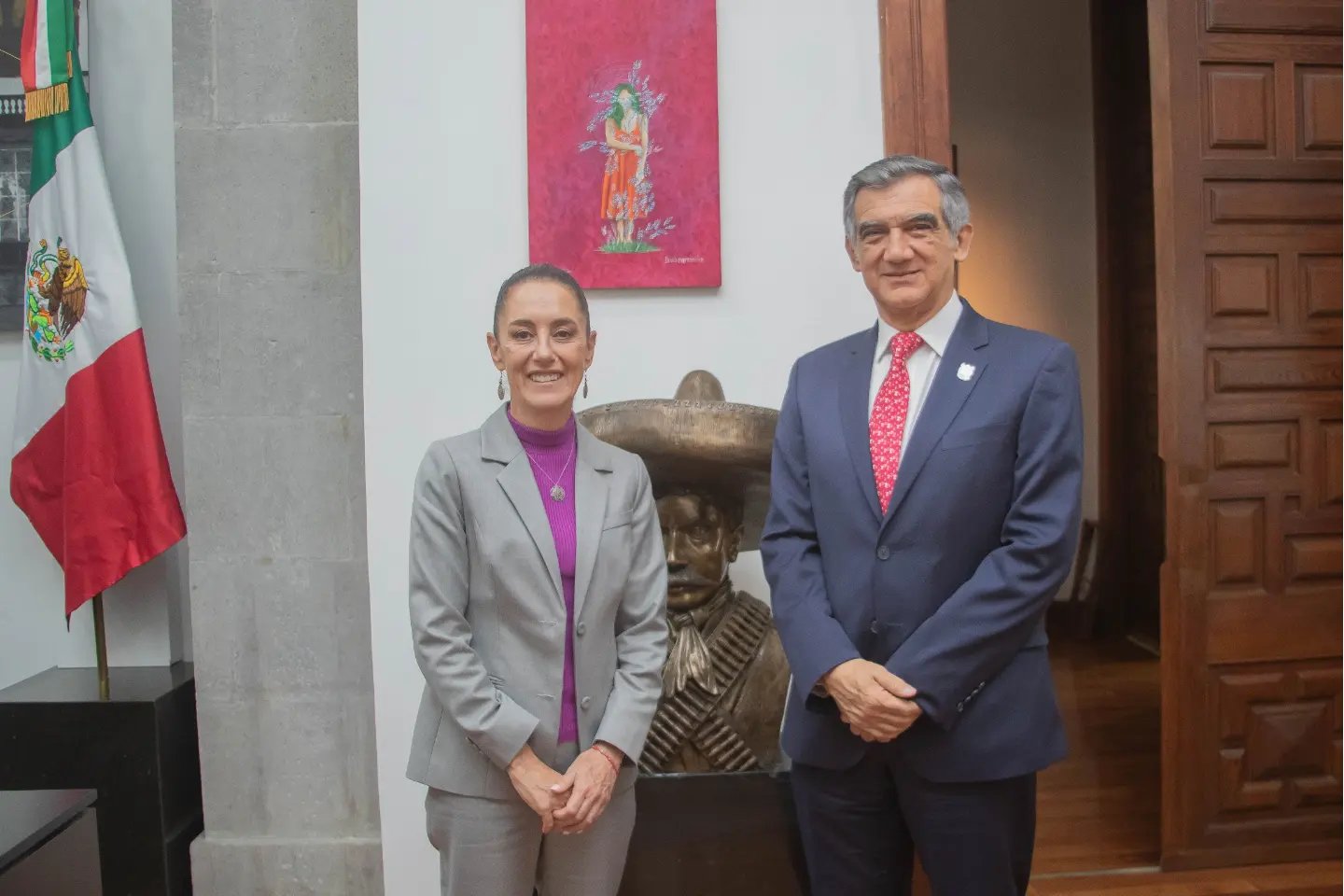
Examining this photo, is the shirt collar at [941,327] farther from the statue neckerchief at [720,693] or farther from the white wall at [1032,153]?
the white wall at [1032,153]

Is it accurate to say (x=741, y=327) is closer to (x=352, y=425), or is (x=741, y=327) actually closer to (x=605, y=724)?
(x=352, y=425)

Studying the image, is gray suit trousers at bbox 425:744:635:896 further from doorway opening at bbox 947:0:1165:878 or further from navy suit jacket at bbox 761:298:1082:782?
doorway opening at bbox 947:0:1165:878

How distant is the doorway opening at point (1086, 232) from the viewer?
6121 millimetres

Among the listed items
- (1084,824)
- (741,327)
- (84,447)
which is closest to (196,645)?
(84,447)

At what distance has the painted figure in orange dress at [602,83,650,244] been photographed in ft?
9.62

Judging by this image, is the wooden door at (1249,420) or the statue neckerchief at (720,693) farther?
the wooden door at (1249,420)

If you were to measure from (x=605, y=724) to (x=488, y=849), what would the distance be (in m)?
0.26

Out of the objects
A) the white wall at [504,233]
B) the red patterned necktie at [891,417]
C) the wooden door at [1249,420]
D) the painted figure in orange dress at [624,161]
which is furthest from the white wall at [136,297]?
the wooden door at [1249,420]

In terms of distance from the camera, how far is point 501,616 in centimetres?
170

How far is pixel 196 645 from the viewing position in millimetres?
3166

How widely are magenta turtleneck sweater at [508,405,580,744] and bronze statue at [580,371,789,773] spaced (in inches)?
23.1

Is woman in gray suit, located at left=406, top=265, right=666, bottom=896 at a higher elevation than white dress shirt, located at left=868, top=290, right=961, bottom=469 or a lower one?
lower

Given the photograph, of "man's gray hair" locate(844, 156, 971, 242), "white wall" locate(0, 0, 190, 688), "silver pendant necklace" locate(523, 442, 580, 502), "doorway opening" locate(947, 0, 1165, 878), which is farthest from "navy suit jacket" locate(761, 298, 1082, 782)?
"doorway opening" locate(947, 0, 1165, 878)

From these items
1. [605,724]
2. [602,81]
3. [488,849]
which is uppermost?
[602,81]
